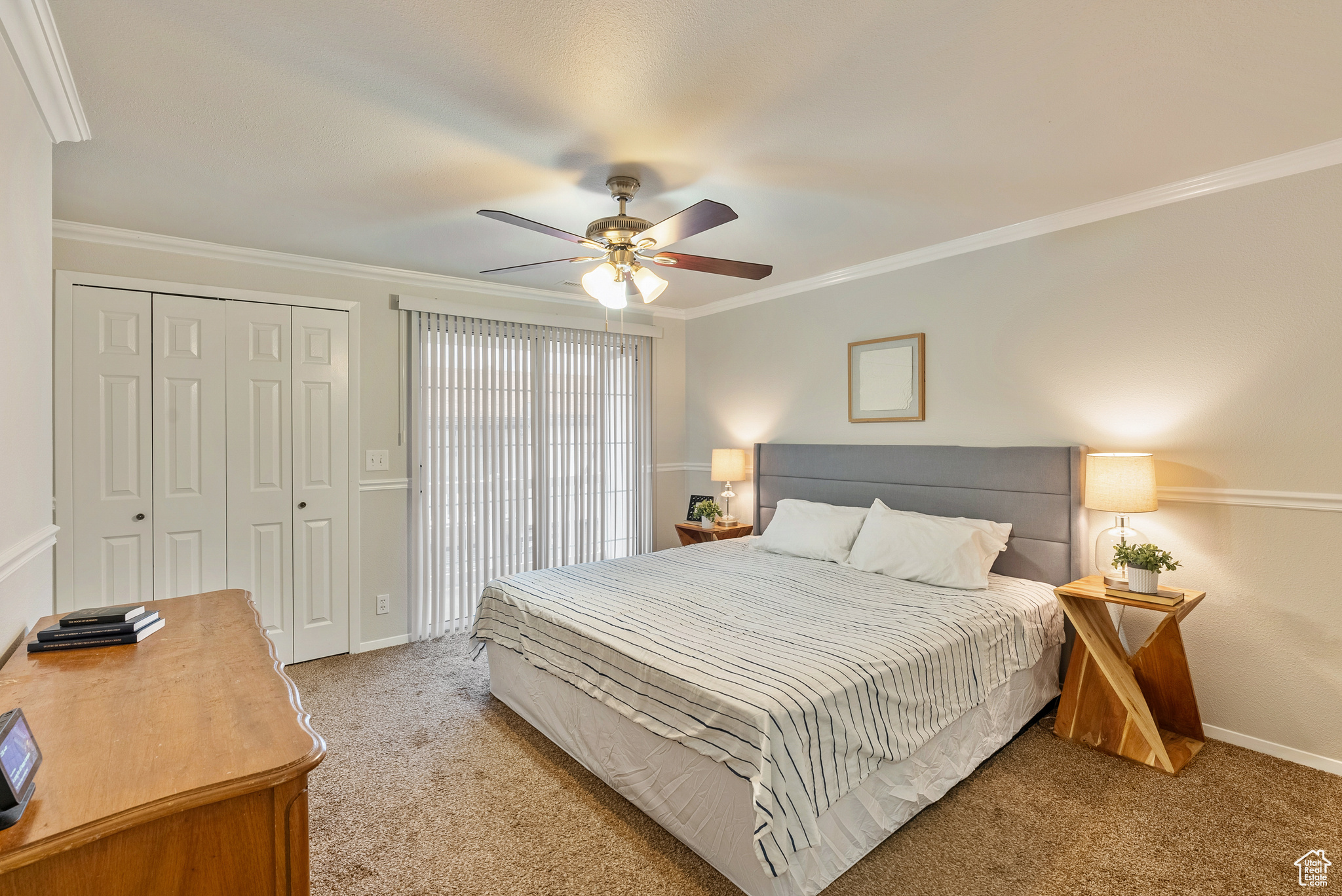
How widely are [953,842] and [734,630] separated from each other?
0.99 m

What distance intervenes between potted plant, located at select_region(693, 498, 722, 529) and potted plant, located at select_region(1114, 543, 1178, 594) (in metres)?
2.64

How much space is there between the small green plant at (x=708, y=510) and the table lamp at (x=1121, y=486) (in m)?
2.51

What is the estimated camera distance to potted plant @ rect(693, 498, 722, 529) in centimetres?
473

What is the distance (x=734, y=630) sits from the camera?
2.43m

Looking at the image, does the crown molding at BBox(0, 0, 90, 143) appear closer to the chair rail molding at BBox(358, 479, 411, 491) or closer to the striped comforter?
the chair rail molding at BBox(358, 479, 411, 491)

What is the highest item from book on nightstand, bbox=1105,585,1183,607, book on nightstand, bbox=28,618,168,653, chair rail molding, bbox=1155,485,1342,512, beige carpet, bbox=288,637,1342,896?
chair rail molding, bbox=1155,485,1342,512

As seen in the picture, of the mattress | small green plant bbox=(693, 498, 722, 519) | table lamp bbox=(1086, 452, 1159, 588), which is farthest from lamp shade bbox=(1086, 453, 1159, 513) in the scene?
small green plant bbox=(693, 498, 722, 519)

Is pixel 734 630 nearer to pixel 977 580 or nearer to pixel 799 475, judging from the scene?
pixel 977 580

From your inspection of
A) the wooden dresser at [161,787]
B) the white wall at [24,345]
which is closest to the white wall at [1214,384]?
the wooden dresser at [161,787]

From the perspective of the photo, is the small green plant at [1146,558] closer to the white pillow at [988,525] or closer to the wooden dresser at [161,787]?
the white pillow at [988,525]

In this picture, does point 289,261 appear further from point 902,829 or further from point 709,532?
point 902,829

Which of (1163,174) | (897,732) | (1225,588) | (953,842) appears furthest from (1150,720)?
(1163,174)

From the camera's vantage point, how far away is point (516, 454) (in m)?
4.52

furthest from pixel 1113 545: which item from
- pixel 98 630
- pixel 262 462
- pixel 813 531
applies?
pixel 262 462
